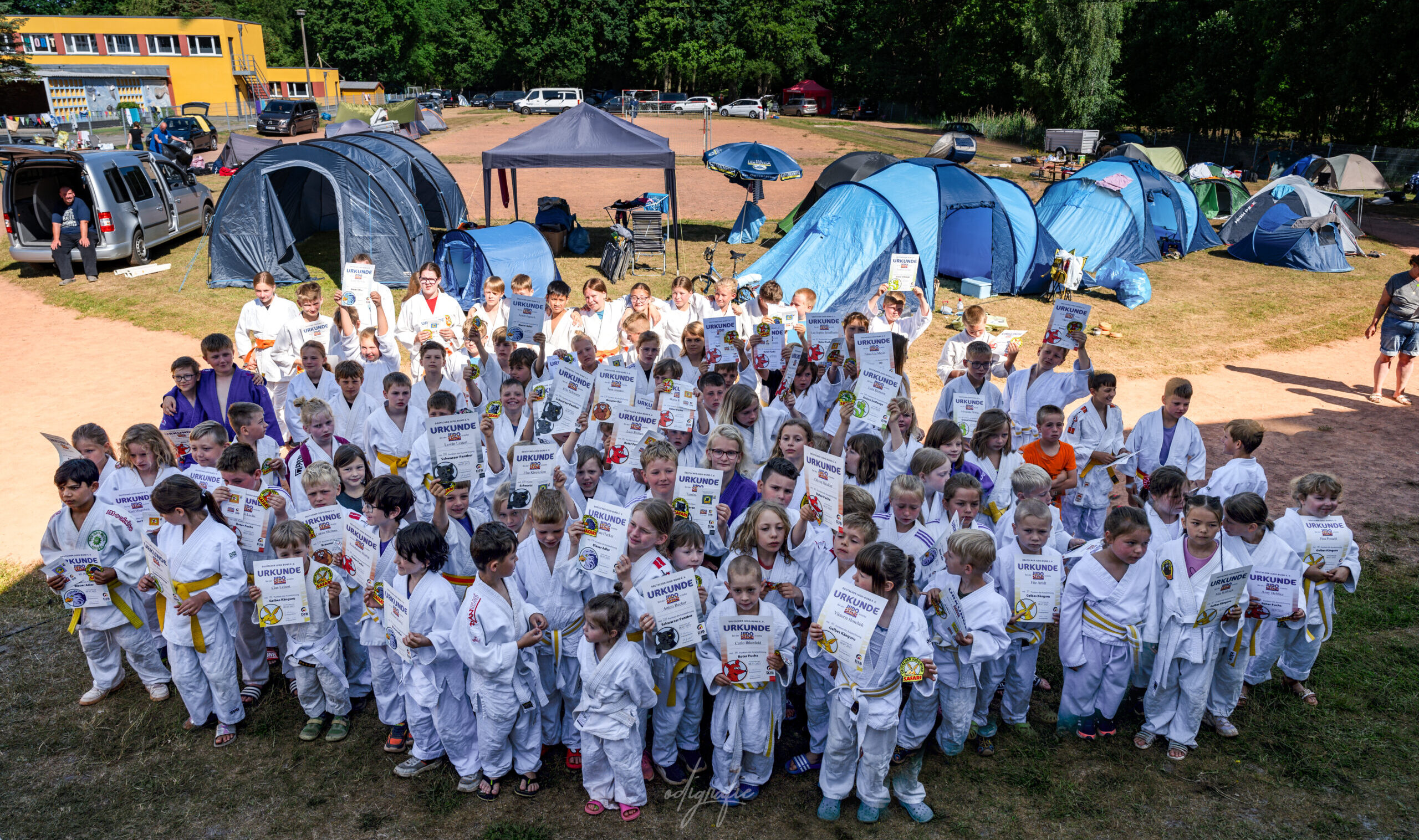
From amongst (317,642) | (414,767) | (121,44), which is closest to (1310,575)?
(414,767)

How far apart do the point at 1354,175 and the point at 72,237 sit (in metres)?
33.6

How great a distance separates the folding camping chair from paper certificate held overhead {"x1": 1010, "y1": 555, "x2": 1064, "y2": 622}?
44.0 feet

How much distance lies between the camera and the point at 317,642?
5.14m

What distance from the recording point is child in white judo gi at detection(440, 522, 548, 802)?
4.55 metres

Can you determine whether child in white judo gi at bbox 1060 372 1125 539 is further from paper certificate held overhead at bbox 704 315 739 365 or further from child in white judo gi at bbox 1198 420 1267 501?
paper certificate held overhead at bbox 704 315 739 365

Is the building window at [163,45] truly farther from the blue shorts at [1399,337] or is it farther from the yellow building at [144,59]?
the blue shorts at [1399,337]

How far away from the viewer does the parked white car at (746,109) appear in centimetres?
5484

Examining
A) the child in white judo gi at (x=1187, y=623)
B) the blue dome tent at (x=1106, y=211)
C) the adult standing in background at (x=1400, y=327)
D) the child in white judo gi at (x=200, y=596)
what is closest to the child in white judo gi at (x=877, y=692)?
the child in white judo gi at (x=1187, y=623)

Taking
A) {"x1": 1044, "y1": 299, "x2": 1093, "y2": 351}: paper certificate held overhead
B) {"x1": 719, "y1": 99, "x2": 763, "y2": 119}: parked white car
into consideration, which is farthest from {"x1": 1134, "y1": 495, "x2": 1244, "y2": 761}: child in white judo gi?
{"x1": 719, "y1": 99, "x2": 763, "y2": 119}: parked white car

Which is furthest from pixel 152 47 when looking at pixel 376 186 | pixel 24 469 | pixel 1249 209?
pixel 1249 209

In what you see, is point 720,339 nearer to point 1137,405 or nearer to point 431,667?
point 431,667

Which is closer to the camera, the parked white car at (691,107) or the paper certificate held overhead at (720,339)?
the paper certificate held overhead at (720,339)

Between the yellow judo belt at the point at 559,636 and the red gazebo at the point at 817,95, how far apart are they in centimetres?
6120

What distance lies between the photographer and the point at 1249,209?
21000 millimetres
